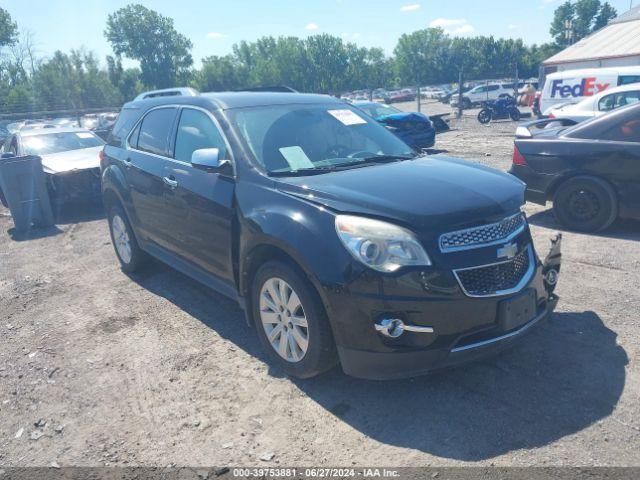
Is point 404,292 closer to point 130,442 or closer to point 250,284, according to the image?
point 250,284

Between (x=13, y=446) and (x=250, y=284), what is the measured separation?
1.69m

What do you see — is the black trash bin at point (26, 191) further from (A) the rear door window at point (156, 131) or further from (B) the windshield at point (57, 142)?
(A) the rear door window at point (156, 131)

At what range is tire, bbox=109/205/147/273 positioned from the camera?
5672 millimetres

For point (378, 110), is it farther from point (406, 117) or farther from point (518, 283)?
point (518, 283)

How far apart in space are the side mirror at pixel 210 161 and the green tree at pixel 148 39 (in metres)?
88.7

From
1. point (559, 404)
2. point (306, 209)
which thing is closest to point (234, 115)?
point (306, 209)

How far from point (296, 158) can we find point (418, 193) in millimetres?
1035

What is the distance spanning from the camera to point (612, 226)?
654cm

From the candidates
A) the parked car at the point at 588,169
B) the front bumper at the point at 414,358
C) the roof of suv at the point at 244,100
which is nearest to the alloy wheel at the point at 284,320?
the front bumper at the point at 414,358

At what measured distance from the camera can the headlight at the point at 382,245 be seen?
2930 millimetres

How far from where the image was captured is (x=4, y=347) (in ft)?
14.5

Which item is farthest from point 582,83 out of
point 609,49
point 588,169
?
point 609,49

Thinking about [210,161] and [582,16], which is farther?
[582,16]

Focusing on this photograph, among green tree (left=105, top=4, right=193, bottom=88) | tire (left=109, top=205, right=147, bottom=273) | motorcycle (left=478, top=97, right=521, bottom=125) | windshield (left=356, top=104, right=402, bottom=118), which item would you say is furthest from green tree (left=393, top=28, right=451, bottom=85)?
tire (left=109, top=205, right=147, bottom=273)
